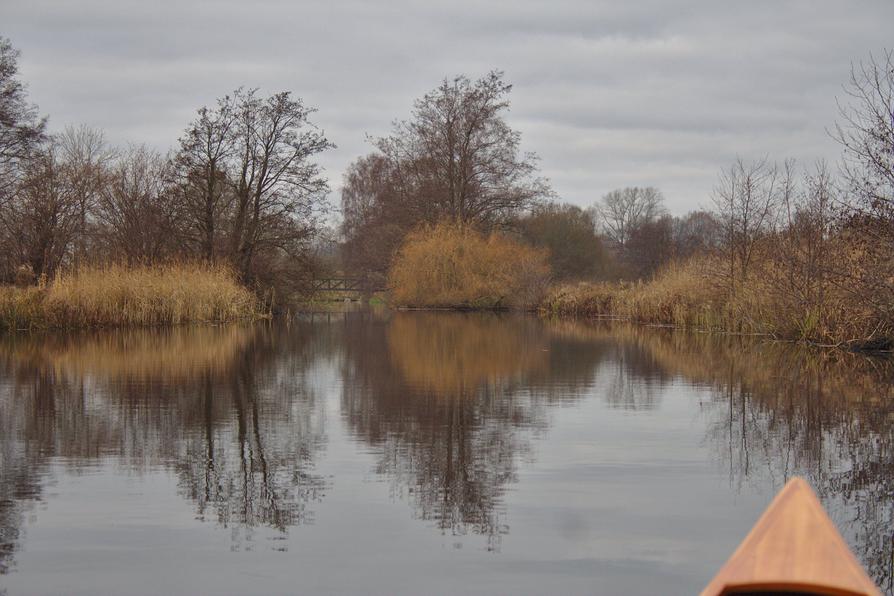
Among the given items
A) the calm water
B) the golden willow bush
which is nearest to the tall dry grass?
the calm water

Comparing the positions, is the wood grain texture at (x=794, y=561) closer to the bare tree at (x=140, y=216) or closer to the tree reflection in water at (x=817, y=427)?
the tree reflection in water at (x=817, y=427)

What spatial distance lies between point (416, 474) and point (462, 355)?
31.8 ft

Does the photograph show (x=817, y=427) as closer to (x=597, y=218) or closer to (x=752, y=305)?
(x=752, y=305)

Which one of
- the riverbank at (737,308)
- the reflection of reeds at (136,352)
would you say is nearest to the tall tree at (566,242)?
the riverbank at (737,308)

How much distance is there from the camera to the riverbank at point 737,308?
16.5m

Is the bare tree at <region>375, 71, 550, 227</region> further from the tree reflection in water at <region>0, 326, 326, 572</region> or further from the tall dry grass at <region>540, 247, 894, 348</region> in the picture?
the tree reflection in water at <region>0, 326, 326, 572</region>

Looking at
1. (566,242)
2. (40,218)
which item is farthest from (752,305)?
(566,242)

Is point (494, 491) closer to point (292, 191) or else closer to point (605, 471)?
point (605, 471)

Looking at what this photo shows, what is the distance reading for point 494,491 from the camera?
563 centimetres

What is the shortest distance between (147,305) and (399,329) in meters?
6.53

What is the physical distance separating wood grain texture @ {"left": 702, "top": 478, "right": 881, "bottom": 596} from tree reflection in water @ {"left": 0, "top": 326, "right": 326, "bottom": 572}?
245 centimetres

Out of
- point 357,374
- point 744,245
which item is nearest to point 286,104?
point 744,245

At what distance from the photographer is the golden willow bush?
125ft

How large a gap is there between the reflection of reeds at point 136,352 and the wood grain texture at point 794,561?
943cm
